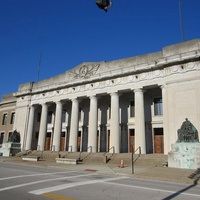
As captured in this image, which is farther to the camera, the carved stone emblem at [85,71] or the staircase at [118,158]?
the carved stone emblem at [85,71]

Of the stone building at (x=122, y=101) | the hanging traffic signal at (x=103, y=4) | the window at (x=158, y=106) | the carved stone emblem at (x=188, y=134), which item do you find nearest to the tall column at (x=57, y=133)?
the stone building at (x=122, y=101)

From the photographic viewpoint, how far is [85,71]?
106 feet

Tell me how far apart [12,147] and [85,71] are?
16.9m

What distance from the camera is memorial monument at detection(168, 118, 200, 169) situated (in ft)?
58.7

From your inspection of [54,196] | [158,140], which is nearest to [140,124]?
[158,140]

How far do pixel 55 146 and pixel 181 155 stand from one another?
64.1 ft

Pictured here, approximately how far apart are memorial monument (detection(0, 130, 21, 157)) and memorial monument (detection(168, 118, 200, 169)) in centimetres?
2488

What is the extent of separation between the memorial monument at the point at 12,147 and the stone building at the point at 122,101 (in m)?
1.51

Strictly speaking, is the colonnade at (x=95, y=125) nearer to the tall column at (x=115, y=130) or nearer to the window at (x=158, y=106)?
the tall column at (x=115, y=130)

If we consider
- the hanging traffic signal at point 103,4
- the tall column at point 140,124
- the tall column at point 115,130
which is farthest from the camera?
the tall column at point 115,130

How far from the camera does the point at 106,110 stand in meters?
32.6

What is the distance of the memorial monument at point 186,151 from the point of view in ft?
58.7

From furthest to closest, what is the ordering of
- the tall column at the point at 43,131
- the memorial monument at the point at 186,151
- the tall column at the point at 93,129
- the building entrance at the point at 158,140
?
1. the tall column at the point at 43,131
2. the tall column at the point at 93,129
3. the building entrance at the point at 158,140
4. the memorial monument at the point at 186,151

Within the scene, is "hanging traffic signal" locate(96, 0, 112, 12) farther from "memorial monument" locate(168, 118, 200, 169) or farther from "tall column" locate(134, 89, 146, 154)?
"tall column" locate(134, 89, 146, 154)
